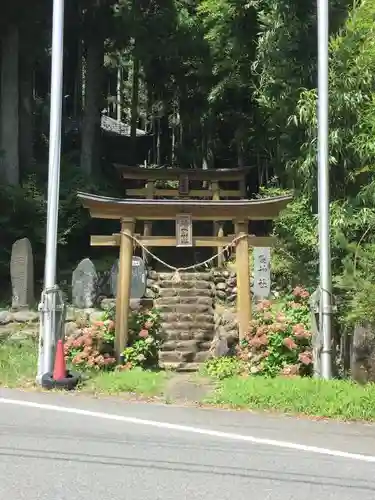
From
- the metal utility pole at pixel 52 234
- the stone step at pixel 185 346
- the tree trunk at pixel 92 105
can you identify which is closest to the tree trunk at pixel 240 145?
the tree trunk at pixel 92 105

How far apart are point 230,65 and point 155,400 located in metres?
13.5

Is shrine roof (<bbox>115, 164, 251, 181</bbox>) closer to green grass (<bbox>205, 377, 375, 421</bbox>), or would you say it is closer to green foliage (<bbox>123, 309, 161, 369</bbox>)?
green foliage (<bbox>123, 309, 161, 369</bbox>)

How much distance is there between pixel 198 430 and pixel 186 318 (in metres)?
8.82

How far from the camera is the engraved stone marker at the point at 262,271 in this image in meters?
13.7

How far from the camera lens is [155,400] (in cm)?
816

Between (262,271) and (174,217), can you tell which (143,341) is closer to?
(174,217)

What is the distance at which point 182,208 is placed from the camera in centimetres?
1081

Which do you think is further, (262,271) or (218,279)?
(218,279)

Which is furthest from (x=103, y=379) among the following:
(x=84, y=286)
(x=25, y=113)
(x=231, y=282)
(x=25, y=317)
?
(x=25, y=113)

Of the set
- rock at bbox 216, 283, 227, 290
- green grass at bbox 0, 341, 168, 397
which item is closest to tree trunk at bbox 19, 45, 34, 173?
rock at bbox 216, 283, 227, 290

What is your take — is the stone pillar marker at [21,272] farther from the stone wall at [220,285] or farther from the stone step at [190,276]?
the stone step at [190,276]

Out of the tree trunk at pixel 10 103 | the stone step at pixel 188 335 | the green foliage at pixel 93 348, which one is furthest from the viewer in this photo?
the tree trunk at pixel 10 103

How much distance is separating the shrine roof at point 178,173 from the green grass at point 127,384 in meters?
11.8

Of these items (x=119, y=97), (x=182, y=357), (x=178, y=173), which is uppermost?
(x=119, y=97)
